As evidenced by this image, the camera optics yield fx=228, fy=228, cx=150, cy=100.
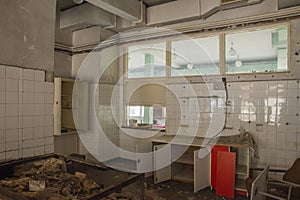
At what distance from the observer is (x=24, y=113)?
2262mm

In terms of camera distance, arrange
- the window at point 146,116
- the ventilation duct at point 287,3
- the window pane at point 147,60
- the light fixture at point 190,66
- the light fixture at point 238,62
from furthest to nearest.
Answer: the window at point 146,116 < the window pane at point 147,60 < the light fixture at point 190,66 < the light fixture at point 238,62 < the ventilation duct at point 287,3

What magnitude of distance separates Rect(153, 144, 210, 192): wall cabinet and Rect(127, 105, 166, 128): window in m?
0.75

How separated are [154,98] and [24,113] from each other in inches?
100

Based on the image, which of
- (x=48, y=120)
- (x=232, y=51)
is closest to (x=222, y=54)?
(x=232, y=51)

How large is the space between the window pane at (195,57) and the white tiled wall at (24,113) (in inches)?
90.7

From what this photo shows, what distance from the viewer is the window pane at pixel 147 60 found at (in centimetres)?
431

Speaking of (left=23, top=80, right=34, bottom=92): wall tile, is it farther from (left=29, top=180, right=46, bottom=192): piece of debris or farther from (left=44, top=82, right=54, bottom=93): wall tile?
(left=29, top=180, right=46, bottom=192): piece of debris

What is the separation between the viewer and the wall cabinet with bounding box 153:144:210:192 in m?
3.24

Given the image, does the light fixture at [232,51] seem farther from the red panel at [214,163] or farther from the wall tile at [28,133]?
the wall tile at [28,133]

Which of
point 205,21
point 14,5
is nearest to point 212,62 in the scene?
point 205,21

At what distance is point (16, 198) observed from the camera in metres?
1.28

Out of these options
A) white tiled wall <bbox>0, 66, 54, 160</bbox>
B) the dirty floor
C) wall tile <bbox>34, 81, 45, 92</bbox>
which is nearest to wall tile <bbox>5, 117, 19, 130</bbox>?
white tiled wall <bbox>0, 66, 54, 160</bbox>

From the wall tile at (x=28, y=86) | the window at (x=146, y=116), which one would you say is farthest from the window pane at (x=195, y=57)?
the wall tile at (x=28, y=86)

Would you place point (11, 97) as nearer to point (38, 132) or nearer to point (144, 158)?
point (38, 132)
